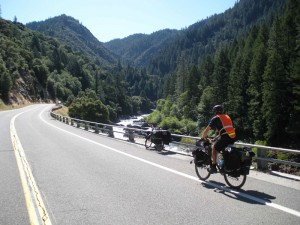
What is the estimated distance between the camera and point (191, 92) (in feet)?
351

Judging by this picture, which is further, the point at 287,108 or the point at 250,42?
the point at 250,42

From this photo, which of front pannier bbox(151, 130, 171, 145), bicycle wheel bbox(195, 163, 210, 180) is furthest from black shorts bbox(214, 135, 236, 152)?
front pannier bbox(151, 130, 171, 145)

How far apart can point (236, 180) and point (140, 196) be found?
90.1 inches

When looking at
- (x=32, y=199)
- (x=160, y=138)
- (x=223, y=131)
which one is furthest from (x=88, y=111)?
(x=32, y=199)

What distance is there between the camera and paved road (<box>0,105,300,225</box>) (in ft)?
19.5

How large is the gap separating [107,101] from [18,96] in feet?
281

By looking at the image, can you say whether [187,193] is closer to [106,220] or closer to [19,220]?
[106,220]

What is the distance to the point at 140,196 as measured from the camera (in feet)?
24.2

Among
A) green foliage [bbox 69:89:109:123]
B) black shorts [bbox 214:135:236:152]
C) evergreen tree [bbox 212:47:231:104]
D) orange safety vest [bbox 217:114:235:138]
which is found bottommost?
green foliage [bbox 69:89:109:123]

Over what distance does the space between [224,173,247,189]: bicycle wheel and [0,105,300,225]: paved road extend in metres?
0.18

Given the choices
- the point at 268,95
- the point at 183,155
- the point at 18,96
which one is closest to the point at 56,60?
the point at 18,96

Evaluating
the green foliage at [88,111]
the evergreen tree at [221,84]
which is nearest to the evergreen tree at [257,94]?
the evergreen tree at [221,84]

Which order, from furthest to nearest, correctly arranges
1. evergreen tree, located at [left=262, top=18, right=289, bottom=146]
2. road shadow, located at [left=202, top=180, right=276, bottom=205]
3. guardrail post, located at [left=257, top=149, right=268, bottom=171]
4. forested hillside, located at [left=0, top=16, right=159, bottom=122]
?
1. forested hillside, located at [left=0, top=16, right=159, bottom=122]
2. evergreen tree, located at [left=262, top=18, right=289, bottom=146]
3. guardrail post, located at [left=257, top=149, right=268, bottom=171]
4. road shadow, located at [left=202, top=180, right=276, bottom=205]

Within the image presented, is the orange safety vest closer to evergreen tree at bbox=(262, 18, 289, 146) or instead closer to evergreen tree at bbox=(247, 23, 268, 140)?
evergreen tree at bbox=(262, 18, 289, 146)
